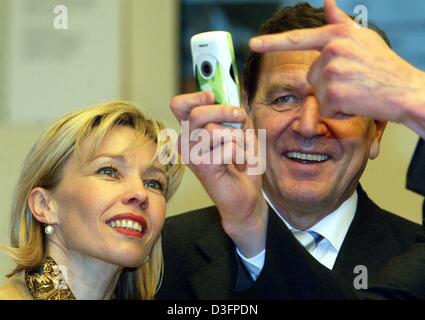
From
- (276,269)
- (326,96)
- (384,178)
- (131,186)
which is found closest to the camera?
(326,96)

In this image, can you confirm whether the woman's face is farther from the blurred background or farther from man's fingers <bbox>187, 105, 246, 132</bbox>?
the blurred background

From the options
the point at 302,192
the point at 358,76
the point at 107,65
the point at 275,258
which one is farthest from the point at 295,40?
the point at 107,65

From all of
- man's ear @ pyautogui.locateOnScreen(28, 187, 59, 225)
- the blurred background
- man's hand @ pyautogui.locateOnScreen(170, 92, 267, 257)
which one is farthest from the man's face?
the blurred background

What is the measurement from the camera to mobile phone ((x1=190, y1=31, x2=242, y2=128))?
1.39m

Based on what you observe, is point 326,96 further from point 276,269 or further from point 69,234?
Result: point 69,234

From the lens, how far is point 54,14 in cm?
266

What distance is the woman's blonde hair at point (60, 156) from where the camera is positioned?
1717 millimetres

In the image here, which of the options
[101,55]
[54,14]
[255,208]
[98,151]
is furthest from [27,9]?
[255,208]

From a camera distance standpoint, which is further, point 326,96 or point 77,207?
point 77,207

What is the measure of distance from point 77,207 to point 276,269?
1.46 ft

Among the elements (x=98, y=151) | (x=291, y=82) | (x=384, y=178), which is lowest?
(x=384, y=178)

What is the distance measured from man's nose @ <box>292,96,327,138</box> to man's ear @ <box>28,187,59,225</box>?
1.68 feet

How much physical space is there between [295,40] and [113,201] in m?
0.58

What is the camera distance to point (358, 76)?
1246mm
